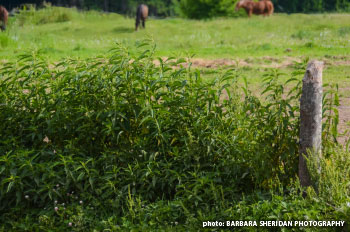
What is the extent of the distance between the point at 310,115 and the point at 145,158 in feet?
4.76

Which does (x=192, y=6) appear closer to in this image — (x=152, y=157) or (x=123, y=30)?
(x=123, y=30)

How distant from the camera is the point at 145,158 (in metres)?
4.71

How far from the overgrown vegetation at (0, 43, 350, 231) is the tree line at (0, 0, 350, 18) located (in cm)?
2210

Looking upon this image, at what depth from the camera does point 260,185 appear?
450cm

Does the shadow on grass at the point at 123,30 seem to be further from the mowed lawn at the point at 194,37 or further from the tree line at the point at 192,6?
the tree line at the point at 192,6

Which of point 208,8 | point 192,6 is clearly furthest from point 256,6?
point 192,6

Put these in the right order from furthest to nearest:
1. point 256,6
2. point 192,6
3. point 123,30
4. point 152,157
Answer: point 256,6
point 192,6
point 123,30
point 152,157

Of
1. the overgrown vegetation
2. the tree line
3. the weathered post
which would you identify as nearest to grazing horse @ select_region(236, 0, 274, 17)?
→ the tree line

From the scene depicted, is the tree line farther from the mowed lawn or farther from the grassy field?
the grassy field

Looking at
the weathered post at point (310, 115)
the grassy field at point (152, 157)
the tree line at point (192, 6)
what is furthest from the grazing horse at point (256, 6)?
the weathered post at point (310, 115)

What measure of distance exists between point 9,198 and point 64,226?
74cm

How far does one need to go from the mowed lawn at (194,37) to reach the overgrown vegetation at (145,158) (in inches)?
239

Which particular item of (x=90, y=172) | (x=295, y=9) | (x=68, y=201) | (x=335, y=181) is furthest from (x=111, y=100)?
(x=295, y=9)

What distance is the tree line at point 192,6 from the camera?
2700cm
